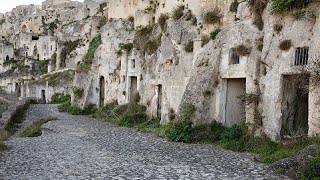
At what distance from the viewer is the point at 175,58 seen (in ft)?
69.8

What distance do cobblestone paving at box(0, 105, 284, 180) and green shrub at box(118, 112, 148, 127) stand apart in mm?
5112

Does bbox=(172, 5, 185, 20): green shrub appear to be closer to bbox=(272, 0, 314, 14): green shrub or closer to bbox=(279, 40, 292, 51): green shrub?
bbox=(272, 0, 314, 14): green shrub

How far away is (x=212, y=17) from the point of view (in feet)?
62.8

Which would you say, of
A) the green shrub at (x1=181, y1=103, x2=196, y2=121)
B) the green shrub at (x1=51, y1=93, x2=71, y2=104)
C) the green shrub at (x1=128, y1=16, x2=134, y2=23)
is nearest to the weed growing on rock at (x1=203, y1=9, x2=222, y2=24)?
the green shrub at (x1=181, y1=103, x2=196, y2=121)

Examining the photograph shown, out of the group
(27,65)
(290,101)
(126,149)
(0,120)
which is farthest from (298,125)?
(27,65)

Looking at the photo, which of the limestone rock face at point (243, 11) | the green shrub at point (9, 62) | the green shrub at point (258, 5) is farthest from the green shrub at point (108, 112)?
the green shrub at point (9, 62)

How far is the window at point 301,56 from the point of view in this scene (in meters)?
13.3

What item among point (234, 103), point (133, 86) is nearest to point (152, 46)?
point (133, 86)

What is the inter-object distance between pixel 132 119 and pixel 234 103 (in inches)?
309

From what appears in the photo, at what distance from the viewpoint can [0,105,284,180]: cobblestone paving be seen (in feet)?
33.9

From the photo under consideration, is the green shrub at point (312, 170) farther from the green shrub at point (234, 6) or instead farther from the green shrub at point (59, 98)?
the green shrub at point (59, 98)

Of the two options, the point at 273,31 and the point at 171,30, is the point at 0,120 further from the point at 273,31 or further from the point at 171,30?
the point at 273,31

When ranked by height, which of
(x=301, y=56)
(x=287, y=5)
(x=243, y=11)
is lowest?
(x=301, y=56)

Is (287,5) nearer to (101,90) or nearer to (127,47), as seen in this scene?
(127,47)
